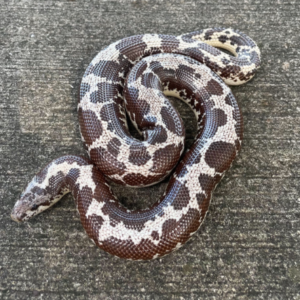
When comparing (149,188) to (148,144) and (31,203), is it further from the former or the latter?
(31,203)

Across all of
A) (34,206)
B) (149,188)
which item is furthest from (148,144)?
(34,206)

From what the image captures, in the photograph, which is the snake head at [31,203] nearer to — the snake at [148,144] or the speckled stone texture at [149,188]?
the snake at [148,144]

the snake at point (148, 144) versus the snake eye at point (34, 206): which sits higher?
the snake at point (148, 144)

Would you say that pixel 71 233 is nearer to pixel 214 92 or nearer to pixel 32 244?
pixel 32 244

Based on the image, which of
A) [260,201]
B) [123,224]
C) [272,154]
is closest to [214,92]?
[272,154]

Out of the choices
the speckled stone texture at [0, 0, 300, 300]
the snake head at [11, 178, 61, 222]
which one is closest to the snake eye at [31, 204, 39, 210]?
the snake head at [11, 178, 61, 222]

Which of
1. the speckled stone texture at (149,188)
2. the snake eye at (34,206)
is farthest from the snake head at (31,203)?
the speckled stone texture at (149,188)

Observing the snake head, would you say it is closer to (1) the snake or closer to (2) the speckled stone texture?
(1) the snake
